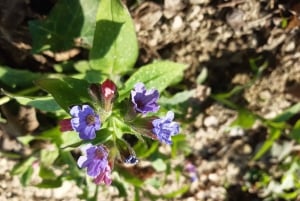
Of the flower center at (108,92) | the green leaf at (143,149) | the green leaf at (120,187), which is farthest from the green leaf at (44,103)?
the green leaf at (120,187)

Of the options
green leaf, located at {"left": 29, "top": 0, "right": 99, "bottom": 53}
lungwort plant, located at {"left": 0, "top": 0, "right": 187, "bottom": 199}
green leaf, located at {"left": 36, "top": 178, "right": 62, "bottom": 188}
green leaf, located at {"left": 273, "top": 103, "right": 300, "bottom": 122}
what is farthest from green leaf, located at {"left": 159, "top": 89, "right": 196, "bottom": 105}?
green leaf, located at {"left": 36, "top": 178, "right": 62, "bottom": 188}

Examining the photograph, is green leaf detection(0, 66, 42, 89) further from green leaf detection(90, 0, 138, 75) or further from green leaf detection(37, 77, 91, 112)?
green leaf detection(37, 77, 91, 112)

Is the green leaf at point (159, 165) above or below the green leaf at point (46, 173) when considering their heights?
above

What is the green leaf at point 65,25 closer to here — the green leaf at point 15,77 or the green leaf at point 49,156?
the green leaf at point 15,77

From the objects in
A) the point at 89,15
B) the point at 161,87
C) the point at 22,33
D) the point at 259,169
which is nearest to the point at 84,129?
the point at 161,87

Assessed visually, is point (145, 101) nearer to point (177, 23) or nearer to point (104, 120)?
point (104, 120)

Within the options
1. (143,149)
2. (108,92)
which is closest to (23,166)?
(143,149)
